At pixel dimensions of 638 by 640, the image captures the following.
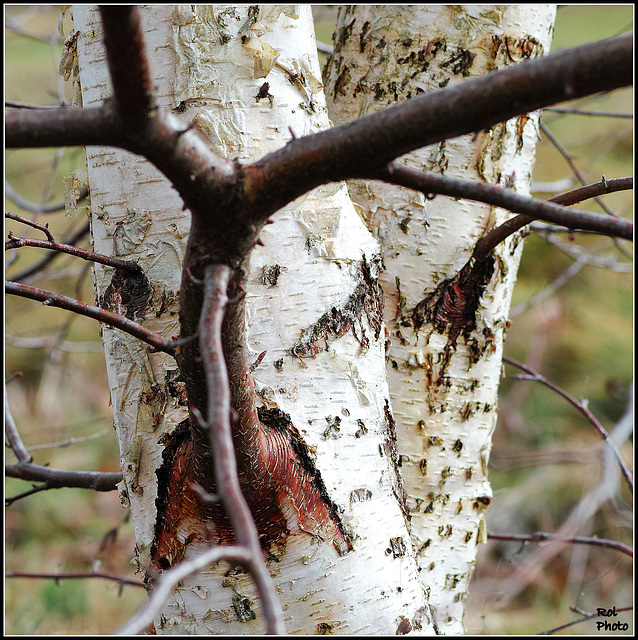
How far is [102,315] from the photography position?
0.42 m

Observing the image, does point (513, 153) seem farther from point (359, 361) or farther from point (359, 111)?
point (359, 361)

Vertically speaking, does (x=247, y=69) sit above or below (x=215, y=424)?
above

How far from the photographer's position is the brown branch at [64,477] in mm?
791

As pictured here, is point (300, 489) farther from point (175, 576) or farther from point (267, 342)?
point (175, 576)

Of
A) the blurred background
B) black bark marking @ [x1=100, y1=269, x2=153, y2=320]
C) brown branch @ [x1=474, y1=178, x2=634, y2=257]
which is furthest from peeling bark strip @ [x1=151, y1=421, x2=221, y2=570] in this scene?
the blurred background

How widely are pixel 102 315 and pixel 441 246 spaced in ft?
Answer: 1.59

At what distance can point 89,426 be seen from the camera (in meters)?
2.80

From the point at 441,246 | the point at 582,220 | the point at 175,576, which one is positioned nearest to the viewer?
the point at 175,576

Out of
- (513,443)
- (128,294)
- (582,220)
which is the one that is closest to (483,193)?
(582,220)

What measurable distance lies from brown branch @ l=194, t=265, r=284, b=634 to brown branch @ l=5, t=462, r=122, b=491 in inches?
21.1

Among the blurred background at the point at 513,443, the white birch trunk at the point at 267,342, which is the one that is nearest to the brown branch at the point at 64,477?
the white birch trunk at the point at 267,342

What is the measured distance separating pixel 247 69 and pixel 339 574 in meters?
0.48

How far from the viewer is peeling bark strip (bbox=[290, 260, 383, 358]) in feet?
1.75

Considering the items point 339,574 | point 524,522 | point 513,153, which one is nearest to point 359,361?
point 339,574
